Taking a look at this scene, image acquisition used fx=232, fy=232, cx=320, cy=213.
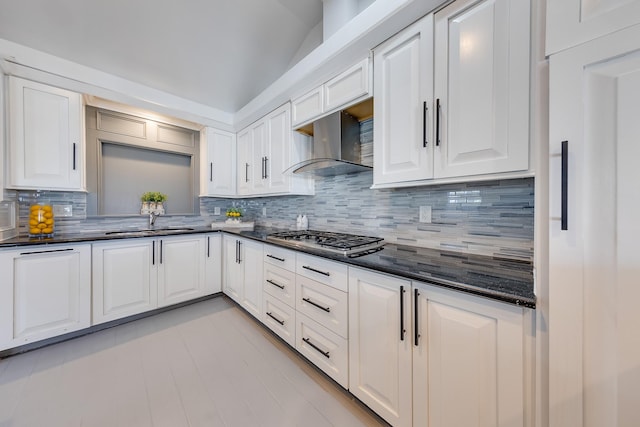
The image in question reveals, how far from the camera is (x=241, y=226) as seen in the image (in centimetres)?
339

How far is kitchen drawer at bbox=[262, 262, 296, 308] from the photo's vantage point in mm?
1805

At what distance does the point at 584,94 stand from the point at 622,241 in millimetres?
417

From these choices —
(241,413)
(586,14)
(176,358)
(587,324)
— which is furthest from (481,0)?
(176,358)

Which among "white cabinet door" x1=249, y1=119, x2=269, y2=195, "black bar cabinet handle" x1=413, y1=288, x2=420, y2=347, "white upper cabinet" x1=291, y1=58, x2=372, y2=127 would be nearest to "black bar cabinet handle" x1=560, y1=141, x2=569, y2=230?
"black bar cabinet handle" x1=413, y1=288, x2=420, y2=347

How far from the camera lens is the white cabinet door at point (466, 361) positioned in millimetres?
819

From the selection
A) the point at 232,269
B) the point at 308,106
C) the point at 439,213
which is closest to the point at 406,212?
the point at 439,213

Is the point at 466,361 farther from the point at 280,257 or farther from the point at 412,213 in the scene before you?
the point at 280,257

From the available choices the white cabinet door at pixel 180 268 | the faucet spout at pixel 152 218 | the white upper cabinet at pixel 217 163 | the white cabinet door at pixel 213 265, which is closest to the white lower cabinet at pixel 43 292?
the white cabinet door at pixel 180 268

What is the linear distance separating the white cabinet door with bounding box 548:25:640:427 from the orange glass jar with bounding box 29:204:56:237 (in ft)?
11.8

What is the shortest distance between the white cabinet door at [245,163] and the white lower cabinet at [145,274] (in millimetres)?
866

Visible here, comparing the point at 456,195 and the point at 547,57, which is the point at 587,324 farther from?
the point at 456,195

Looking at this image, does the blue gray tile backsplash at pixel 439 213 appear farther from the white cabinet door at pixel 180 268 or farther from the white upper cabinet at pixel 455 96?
the white cabinet door at pixel 180 268

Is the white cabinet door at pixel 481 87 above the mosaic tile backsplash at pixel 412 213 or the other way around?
above

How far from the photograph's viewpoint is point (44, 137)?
2119mm
